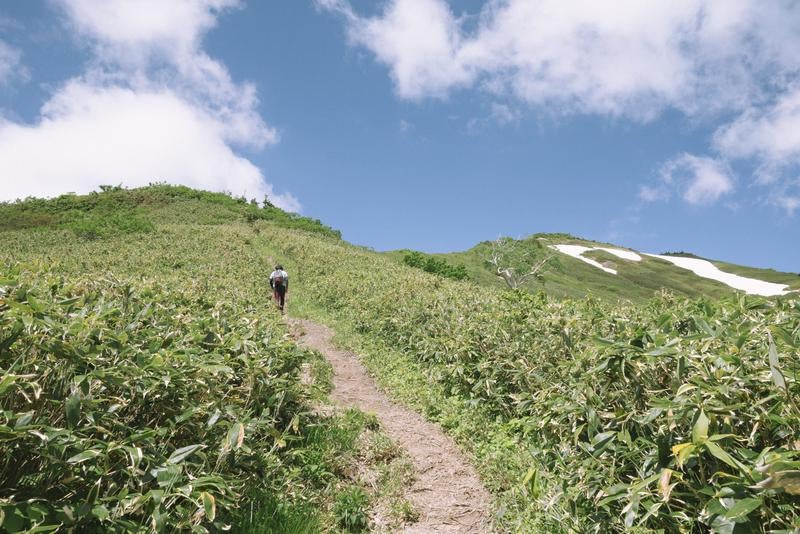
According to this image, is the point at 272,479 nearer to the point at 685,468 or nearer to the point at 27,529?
the point at 27,529

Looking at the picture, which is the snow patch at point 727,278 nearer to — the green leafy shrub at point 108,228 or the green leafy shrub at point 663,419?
the green leafy shrub at point 663,419

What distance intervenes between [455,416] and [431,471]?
6.21ft

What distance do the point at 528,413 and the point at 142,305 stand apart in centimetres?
637

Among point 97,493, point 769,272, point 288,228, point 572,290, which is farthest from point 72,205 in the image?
point 769,272

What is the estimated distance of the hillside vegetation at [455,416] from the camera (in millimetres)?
3135

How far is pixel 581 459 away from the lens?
5121 mm

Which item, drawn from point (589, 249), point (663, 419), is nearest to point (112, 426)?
point (663, 419)

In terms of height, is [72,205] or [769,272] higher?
[769,272]

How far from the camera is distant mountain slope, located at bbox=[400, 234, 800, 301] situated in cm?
6494

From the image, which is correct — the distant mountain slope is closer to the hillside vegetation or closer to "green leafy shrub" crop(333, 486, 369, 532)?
the hillside vegetation

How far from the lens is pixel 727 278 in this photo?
9406cm

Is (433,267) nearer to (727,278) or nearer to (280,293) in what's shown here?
(280,293)

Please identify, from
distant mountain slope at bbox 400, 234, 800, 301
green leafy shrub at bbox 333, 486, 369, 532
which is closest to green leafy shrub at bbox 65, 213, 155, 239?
distant mountain slope at bbox 400, 234, 800, 301

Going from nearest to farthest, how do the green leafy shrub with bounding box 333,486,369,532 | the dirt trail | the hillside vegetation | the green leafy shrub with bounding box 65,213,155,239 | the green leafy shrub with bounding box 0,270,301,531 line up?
the green leafy shrub with bounding box 0,270,301,531 → the hillside vegetation → the green leafy shrub with bounding box 333,486,369,532 → the dirt trail → the green leafy shrub with bounding box 65,213,155,239
